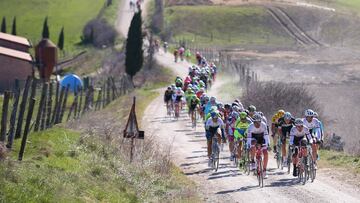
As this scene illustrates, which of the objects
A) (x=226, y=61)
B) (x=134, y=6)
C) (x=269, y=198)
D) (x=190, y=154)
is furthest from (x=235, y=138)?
(x=134, y=6)

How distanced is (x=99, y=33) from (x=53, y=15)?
19.7 metres

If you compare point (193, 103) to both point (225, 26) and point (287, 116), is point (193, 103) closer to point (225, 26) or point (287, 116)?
point (287, 116)

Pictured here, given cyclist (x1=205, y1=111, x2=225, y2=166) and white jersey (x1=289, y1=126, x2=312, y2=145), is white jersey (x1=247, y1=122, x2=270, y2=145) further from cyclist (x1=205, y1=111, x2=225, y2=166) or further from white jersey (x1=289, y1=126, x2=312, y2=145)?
cyclist (x1=205, y1=111, x2=225, y2=166)

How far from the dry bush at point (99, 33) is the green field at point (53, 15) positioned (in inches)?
76.4

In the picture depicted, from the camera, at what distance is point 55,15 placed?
113000 millimetres

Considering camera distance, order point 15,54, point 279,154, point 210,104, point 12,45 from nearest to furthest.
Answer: point 279,154 < point 210,104 < point 15,54 < point 12,45

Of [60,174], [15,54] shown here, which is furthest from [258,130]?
[15,54]

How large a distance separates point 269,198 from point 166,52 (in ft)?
195

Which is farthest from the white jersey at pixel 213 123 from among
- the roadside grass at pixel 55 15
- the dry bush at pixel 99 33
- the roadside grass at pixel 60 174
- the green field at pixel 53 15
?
the green field at pixel 53 15

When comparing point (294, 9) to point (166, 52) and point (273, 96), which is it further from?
point (273, 96)

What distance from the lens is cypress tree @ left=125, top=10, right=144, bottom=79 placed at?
6153cm

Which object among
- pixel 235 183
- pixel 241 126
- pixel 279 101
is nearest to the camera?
pixel 235 183

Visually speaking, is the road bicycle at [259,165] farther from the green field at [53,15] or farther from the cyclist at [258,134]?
the green field at [53,15]

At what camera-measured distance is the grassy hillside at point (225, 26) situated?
98.6 meters
